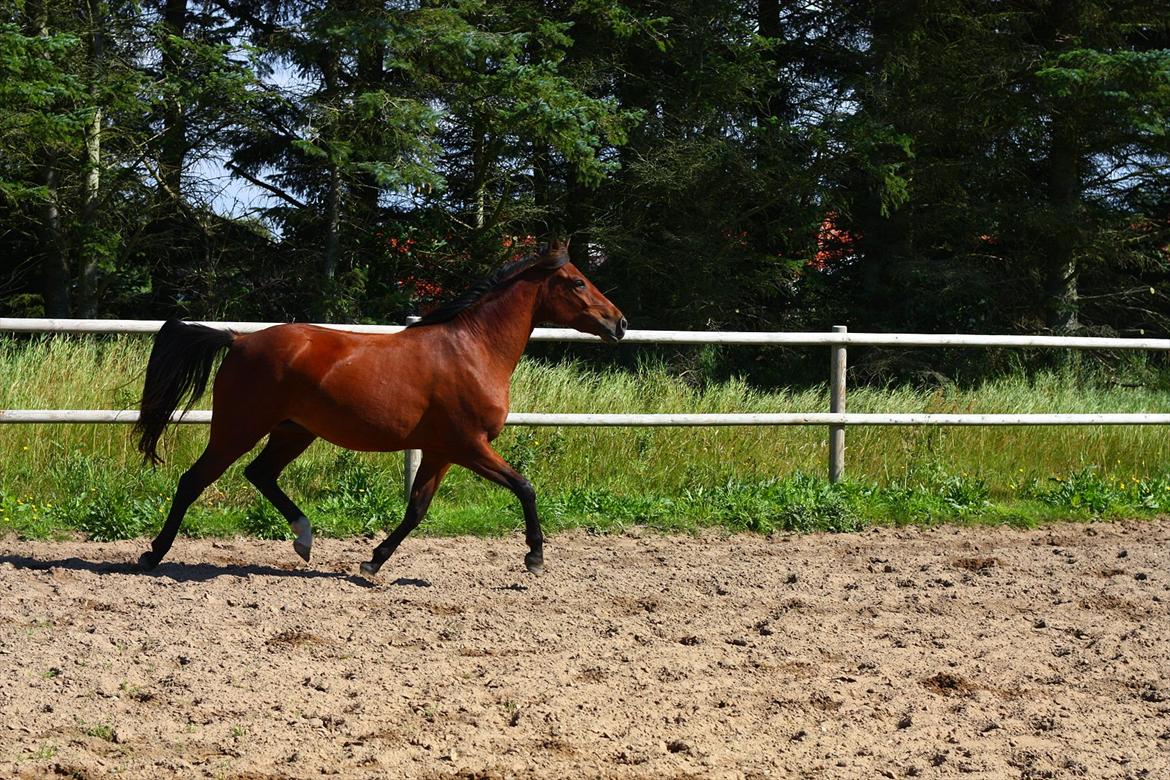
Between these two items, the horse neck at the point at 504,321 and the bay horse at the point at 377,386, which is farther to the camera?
the horse neck at the point at 504,321

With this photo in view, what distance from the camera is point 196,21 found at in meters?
16.3

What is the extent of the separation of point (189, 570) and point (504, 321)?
85.0 inches

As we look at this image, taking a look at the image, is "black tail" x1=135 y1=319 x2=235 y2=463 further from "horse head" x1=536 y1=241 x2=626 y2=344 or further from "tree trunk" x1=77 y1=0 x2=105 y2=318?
"tree trunk" x1=77 y1=0 x2=105 y2=318

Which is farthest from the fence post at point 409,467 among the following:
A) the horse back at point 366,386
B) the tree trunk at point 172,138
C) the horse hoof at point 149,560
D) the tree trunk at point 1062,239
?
the tree trunk at point 1062,239

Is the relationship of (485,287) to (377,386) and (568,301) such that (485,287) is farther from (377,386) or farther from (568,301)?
(377,386)

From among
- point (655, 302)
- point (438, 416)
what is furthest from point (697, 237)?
point (438, 416)

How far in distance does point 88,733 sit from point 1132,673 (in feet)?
13.0

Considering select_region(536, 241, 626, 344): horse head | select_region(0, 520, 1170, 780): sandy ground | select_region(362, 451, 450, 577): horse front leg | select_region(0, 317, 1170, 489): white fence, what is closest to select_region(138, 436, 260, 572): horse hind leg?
select_region(0, 520, 1170, 780): sandy ground

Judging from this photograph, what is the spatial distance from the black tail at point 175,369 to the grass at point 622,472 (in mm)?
1093

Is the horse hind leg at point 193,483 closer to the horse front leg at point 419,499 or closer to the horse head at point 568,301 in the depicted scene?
the horse front leg at point 419,499

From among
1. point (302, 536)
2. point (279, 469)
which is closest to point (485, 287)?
point (279, 469)

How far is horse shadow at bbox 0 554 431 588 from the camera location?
6.18 m

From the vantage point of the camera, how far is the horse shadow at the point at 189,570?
6.18 m

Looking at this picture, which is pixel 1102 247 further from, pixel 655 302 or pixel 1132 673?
pixel 1132 673
